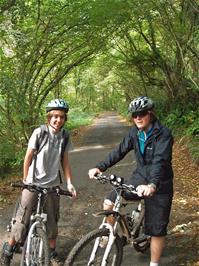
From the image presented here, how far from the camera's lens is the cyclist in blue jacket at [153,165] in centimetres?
422

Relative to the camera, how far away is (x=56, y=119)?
4582 millimetres

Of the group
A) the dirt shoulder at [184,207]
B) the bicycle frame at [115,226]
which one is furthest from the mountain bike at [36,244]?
the dirt shoulder at [184,207]

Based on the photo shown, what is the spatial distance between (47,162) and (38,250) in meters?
1.03

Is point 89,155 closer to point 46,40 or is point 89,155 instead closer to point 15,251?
point 46,40

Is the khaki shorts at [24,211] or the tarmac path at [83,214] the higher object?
the khaki shorts at [24,211]

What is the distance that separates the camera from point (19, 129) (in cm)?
1389

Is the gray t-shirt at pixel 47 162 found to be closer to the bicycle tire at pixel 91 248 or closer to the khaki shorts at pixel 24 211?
the khaki shorts at pixel 24 211

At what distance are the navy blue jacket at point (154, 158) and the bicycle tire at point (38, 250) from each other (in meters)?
1.02

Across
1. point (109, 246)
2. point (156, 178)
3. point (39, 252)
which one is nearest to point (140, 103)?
point (156, 178)

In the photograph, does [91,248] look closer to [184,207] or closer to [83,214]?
[83,214]

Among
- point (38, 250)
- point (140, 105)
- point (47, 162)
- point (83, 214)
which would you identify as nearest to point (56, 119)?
point (47, 162)

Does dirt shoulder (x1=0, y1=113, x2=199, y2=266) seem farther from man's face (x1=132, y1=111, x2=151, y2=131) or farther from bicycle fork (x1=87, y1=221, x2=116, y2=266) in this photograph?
man's face (x1=132, y1=111, x2=151, y2=131)

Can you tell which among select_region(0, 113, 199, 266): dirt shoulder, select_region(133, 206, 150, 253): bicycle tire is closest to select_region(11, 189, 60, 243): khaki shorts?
select_region(133, 206, 150, 253): bicycle tire

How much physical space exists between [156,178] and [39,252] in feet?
5.18
